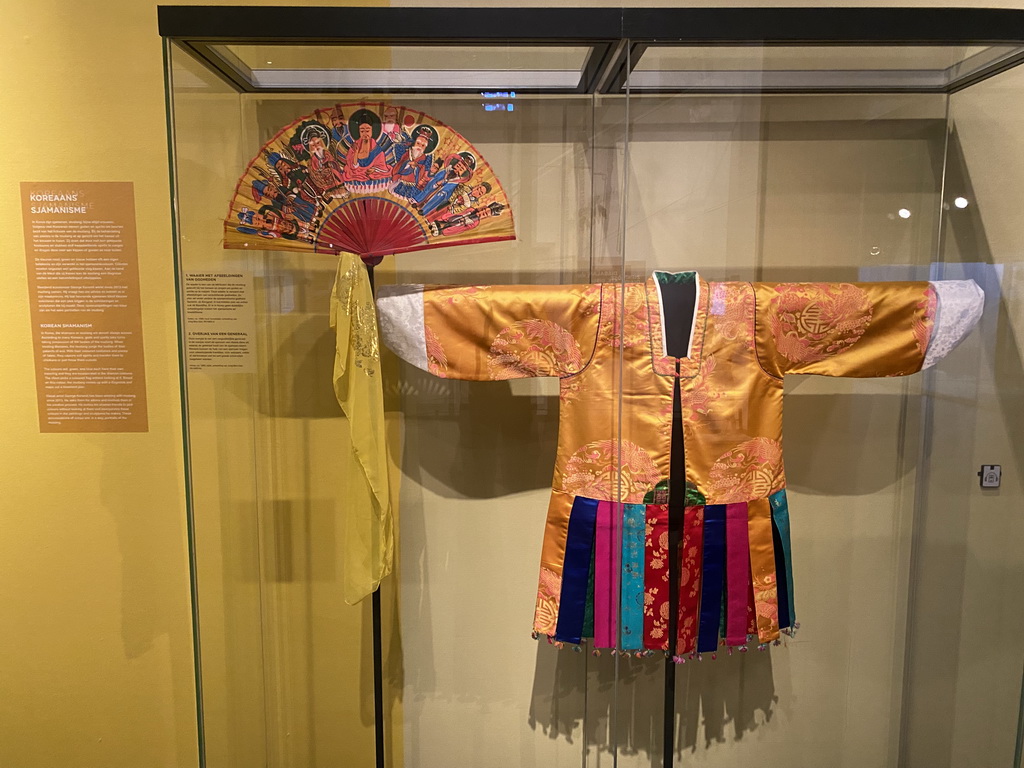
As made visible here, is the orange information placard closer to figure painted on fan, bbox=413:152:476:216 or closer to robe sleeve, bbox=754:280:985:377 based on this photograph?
figure painted on fan, bbox=413:152:476:216

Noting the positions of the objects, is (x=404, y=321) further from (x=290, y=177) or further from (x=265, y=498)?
(x=265, y=498)

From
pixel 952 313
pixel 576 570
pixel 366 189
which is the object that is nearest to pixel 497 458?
pixel 576 570

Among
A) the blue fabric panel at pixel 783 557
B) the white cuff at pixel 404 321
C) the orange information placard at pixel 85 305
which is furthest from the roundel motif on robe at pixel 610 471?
the orange information placard at pixel 85 305

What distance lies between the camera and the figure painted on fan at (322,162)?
1365 millimetres

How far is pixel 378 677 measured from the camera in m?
1.65

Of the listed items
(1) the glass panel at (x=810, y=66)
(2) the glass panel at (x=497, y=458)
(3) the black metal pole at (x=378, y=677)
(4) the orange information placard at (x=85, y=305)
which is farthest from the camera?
(4) the orange information placard at (x=85, y=305)

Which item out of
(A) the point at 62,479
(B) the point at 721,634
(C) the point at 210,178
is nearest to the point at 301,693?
(A) the point at 62,479

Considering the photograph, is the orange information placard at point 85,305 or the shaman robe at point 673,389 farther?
the orange information placard at point 85,305

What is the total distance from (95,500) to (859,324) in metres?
1.82

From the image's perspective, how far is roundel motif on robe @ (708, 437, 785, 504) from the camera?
1.43 meters

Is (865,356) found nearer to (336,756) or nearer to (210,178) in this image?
(210,178)

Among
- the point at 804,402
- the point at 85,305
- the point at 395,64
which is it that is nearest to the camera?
the point at 395,64

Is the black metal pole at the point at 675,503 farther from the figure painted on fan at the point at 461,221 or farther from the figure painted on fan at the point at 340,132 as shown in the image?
the figure painted on fan at the point at 340,132

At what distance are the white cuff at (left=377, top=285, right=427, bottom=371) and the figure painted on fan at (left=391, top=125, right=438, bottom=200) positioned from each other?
0.62 feet
